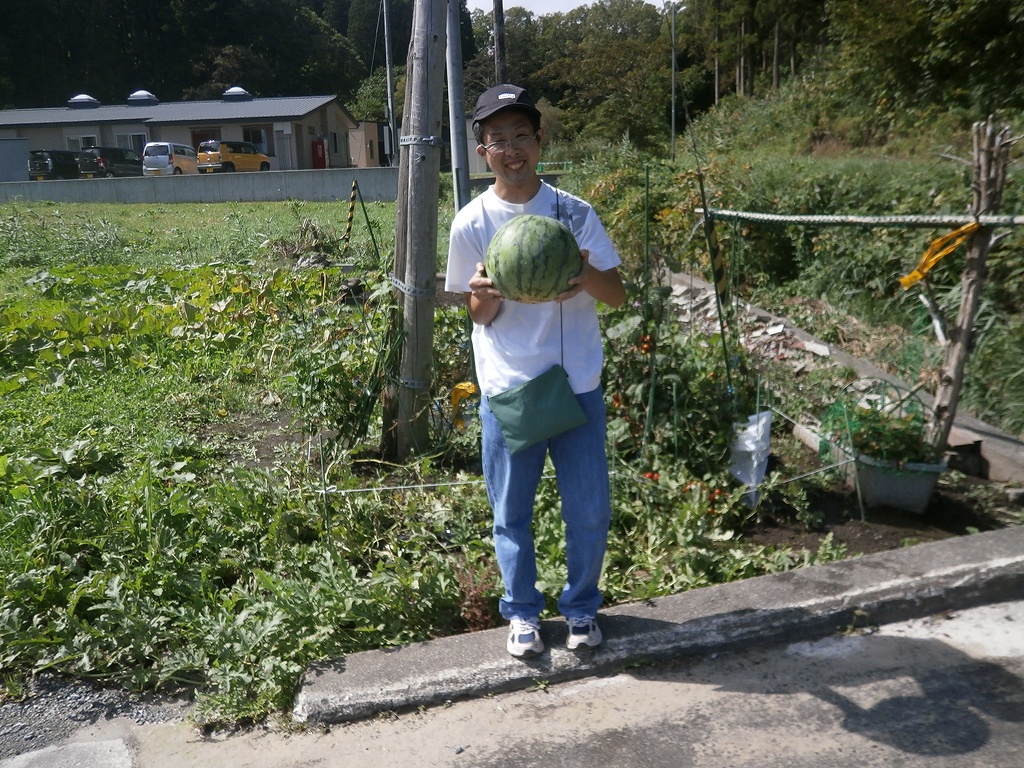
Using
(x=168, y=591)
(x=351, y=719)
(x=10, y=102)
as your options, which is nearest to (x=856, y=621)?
(x=351, y=719)

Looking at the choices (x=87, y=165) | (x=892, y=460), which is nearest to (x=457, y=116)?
(x=892, y=460)

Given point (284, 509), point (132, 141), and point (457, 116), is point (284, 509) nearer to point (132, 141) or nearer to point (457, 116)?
point (457, 116)

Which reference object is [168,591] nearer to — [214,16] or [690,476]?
Answer: [690,476]

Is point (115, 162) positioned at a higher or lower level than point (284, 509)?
higher

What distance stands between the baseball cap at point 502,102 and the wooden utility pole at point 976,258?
2.16 metres

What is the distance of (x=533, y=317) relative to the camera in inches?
113

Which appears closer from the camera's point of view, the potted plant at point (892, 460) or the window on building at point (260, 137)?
the potted plant at point (892, 460)

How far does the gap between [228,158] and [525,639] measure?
139 feet

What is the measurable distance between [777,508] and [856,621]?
3.03 ft

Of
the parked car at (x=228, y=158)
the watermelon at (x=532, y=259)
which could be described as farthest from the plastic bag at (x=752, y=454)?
the parked car at (x=228, y=158)

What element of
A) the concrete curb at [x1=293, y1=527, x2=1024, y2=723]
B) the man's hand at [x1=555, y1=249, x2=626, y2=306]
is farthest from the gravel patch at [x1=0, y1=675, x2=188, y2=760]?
the man's hand at [x1=555, y1=249, x2=626, y2=306]

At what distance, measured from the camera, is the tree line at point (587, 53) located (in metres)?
12.8

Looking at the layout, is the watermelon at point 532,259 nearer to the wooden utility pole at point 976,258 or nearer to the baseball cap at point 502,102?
the baseball cap at point 502,102

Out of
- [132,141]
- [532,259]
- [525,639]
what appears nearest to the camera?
[532,259]
